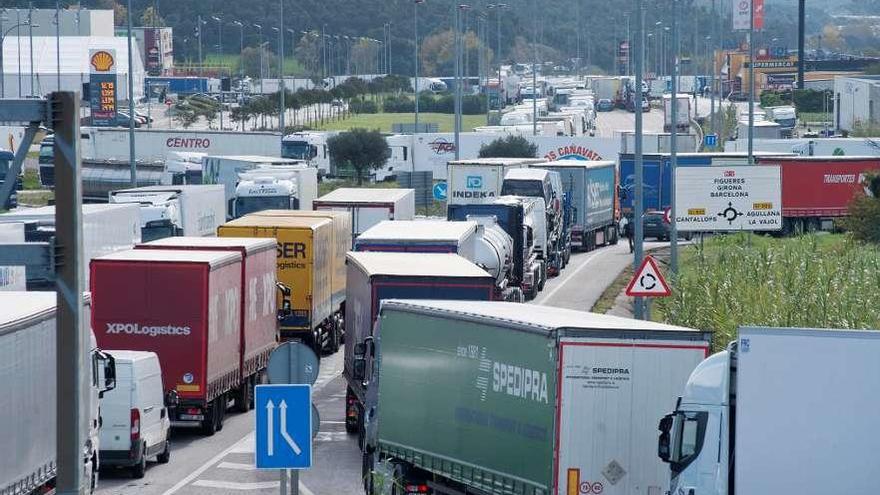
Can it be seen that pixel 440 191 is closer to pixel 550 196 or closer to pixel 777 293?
pixel 550 196

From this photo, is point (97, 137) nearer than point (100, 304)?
No

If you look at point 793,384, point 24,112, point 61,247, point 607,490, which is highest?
point 24,112

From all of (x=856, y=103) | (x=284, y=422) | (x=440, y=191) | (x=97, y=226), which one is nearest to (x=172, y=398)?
(x=97, y=226)

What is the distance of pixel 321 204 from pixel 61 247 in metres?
31.5

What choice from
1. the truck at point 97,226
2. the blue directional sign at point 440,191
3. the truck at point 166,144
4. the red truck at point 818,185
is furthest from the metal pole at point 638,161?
the truck at point 166,144

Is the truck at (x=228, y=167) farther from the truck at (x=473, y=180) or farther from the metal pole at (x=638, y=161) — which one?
the metal pole at (x=638, y=161)

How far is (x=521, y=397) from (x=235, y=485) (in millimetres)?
7364

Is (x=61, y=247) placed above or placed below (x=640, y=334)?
above

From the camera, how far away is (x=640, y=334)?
49.4 feet

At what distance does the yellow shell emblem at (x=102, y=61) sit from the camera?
100 metres

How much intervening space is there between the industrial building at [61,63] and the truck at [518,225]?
7538 cm

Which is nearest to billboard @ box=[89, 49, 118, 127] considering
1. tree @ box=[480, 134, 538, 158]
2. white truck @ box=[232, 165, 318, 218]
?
tree @ box=[480, 134, 538, 158]

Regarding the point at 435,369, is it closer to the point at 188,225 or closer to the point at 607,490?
the point at 607,490

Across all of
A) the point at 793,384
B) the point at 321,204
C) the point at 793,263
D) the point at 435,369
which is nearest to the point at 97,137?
the point at 321,204
